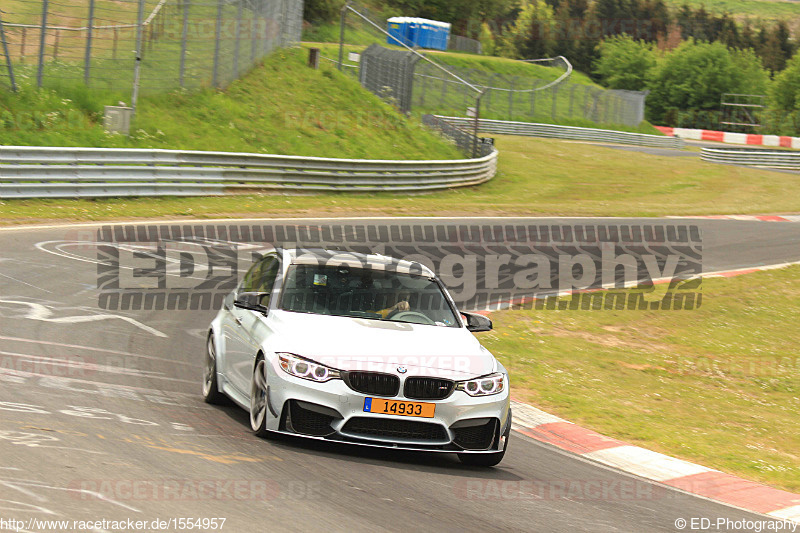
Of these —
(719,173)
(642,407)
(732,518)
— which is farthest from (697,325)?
(719,173)

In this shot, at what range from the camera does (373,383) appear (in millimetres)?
7109

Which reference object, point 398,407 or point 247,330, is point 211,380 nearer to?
point 247,330

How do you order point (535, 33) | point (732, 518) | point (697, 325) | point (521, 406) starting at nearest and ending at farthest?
point (732, 518) < point (521, 406) < point (697, 325) < point (535, 33)

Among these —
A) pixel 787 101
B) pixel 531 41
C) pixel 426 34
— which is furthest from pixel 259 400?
pixel 531 41

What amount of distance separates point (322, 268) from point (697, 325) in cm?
1001

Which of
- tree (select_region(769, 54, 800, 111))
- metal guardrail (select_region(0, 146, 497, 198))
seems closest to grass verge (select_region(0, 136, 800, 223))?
metal guardrail (select_region(0, 146, 497, 198))

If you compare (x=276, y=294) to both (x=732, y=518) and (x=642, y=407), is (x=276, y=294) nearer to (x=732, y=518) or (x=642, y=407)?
(x=732, y=518)

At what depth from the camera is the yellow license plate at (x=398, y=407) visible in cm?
707

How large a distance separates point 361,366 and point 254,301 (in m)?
1.41

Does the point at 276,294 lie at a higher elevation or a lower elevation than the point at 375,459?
higher

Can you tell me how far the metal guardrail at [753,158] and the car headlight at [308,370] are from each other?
175 feet

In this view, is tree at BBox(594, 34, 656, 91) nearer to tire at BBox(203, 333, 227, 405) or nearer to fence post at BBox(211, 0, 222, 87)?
fence post at BBox(211, 0, 222, 87)

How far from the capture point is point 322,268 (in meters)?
8.41

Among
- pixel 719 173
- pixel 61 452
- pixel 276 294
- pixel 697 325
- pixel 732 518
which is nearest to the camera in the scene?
pixel 61 452
